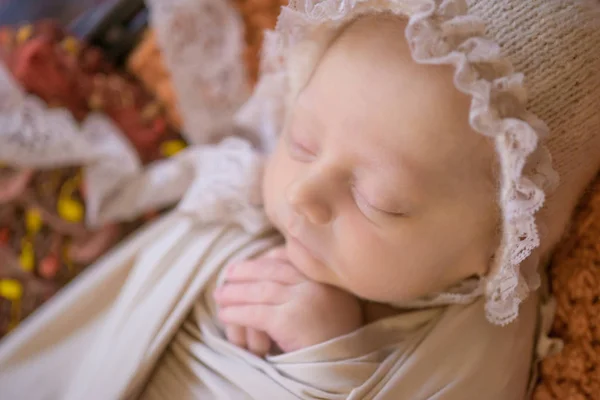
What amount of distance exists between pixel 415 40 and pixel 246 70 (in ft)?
1.95

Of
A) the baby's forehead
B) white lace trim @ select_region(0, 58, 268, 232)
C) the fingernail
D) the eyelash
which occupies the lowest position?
the fingernail

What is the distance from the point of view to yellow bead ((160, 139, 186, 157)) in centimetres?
123

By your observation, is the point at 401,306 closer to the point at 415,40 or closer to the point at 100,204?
the point at 415,40

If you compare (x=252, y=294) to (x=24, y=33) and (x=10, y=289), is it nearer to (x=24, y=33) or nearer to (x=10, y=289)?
(x=10, y=289)

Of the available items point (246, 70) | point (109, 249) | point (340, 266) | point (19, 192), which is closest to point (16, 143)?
point (19, 192)

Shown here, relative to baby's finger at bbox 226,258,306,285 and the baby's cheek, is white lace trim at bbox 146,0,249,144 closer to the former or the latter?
baby's finger at bbox 226,258,306,285

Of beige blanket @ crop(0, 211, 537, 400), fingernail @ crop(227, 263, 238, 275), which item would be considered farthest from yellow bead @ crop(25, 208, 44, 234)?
fingernail @ crop(227, 263, 238, 275)

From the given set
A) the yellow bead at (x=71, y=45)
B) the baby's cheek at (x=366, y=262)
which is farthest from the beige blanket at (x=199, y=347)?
the yellow bead at (x=71, y=45)

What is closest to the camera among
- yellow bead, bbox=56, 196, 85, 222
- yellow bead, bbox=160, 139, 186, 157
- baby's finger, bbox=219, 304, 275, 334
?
baby's finger, bbox=219, 304, 275, 334

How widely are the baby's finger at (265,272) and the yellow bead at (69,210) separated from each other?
1.20ft

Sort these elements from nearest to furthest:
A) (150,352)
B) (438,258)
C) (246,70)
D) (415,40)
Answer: (415,40) → (438,258) → (150,352) → (246,70)

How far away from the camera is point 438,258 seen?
75 centimetres

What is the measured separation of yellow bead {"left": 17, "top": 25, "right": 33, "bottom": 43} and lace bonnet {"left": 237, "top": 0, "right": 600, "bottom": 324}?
0.65 metres

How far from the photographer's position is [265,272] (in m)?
0.89
